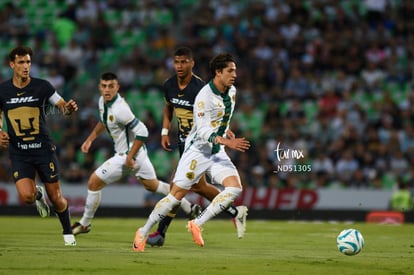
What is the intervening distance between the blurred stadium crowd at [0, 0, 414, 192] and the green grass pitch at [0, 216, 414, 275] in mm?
5128

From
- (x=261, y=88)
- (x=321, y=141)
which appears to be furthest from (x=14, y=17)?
(x=321, y=141)

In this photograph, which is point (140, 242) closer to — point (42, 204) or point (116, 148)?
point (42, 204)

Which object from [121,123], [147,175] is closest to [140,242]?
[121,123]

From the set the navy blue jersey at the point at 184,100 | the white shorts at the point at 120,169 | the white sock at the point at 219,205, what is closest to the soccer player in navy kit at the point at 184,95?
the navy blue jersey at the point at 184,100

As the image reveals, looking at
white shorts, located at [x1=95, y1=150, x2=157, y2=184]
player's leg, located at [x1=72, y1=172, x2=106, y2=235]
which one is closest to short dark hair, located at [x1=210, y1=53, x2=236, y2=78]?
white shorts, located at [x1=95, y1=150, x2=157, y2=184]

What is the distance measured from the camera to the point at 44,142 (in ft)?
41.8

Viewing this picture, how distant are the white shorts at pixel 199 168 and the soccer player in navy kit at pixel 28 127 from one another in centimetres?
182

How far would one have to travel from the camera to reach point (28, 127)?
41.4 feet

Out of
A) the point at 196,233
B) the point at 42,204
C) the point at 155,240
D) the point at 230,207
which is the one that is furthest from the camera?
the point at 42,204

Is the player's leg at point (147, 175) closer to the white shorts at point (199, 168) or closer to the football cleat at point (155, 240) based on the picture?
the football cleat at point (155, 240)

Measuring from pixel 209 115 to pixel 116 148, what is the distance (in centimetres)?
359

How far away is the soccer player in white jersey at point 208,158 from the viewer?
1201 centimetres

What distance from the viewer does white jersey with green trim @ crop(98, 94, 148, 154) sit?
14711 mm

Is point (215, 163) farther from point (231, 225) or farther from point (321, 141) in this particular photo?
point (321, 141)
